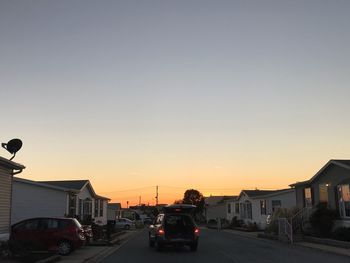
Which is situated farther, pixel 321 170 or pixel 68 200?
pixel 68 200

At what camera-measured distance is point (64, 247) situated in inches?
847

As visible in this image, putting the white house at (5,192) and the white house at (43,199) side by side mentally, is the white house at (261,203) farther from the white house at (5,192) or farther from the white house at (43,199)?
the white house at (5,192)

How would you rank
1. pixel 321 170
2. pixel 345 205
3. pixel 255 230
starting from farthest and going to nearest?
pixel 255 230 → pixel 321 170 → pixel 345 205

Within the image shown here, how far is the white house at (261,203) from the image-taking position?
54.2 metres

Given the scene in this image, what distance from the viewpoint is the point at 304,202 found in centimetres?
3578

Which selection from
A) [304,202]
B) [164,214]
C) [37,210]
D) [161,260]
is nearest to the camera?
[161,260]

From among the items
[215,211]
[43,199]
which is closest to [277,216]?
[43,199]

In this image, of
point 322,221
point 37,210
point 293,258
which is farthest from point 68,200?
point 293,258

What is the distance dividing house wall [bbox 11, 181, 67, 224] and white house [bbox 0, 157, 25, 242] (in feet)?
43.9

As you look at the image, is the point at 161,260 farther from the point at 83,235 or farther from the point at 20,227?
the point at 20,227

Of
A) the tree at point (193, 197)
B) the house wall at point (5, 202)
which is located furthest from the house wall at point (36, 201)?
the tree at point (193, 197)

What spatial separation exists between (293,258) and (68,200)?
24507 millimetres

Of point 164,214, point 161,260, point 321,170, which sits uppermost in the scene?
point 321,170

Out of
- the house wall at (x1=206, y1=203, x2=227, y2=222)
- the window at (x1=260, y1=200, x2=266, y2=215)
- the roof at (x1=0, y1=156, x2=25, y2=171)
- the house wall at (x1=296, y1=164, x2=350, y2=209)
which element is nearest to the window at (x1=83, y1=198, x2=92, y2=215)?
the window at (x1=260, y1=200, x2=266, y2=215)
